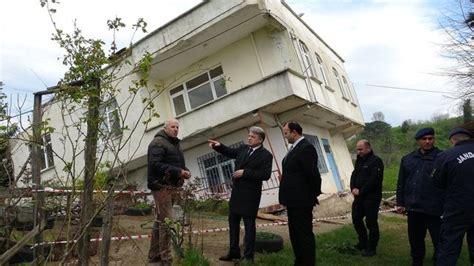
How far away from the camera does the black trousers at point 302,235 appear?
492cm

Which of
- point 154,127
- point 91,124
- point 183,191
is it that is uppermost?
point 154,127

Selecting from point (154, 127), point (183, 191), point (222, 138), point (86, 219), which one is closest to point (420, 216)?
point (183, 191)

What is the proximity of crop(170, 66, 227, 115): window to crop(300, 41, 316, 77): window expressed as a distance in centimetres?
283

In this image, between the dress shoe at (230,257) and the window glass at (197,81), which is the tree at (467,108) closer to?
the window glass at (197,81)

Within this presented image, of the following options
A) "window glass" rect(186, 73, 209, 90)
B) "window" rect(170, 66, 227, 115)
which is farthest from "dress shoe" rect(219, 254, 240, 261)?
"window glass" rect(186, 73, 209, 90)

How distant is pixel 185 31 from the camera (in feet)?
45.0

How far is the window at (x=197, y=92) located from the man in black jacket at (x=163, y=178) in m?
9.14

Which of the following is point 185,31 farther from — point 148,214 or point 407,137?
point 407,137

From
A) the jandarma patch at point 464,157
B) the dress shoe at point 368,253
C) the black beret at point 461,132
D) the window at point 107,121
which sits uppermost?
the window at point 107,121

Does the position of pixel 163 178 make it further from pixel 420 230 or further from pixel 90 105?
pixel 420 230

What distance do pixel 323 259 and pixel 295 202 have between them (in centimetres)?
149

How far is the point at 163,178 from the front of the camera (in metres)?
5.28

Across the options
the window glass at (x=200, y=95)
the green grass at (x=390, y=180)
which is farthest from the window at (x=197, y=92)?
the green grass at (x=390, y=180)

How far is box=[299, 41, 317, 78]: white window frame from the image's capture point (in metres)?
14.5
